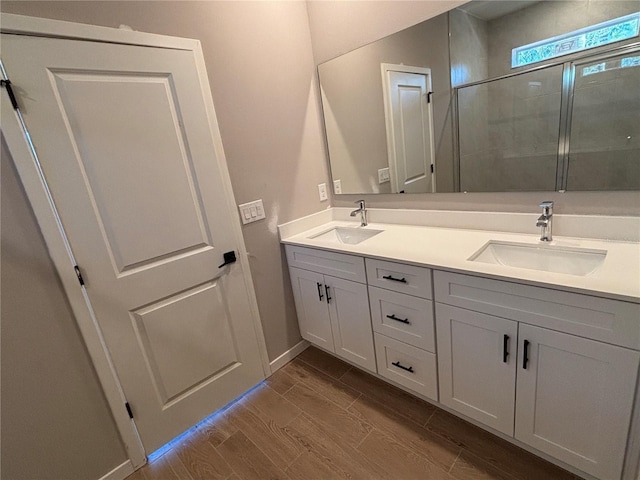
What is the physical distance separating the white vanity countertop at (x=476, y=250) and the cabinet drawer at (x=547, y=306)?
4 cm

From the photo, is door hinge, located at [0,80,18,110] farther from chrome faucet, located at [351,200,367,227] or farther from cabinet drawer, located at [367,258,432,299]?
chrome faucet, located at [351,200,367,227]

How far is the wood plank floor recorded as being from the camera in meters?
1.34

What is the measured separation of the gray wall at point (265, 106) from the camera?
1492mm

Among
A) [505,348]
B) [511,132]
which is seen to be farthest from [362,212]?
[505,348]

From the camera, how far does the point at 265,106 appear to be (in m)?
1.81

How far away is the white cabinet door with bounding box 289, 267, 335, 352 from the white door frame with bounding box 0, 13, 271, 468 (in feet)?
2.34

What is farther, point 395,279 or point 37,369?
point 395,279

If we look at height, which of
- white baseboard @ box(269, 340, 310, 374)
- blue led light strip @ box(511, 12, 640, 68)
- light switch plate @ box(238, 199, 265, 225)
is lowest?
white baseboard @ box(269, 340, 310, 374)

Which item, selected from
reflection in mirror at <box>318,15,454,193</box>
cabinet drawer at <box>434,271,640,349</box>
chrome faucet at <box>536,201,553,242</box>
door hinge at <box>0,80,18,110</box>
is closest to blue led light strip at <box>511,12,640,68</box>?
reflection in mirror at <box>318,15,454,193</box>

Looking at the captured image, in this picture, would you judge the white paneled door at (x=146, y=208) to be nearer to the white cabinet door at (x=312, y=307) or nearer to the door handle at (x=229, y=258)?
the door handle at (x=229, y=258)

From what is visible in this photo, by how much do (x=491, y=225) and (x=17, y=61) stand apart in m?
2.14

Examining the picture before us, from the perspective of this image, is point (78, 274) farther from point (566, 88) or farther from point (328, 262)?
point (566, 88)

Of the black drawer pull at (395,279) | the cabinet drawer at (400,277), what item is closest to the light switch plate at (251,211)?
the cabinet drawer at (400,277)

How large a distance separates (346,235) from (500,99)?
1.16m
